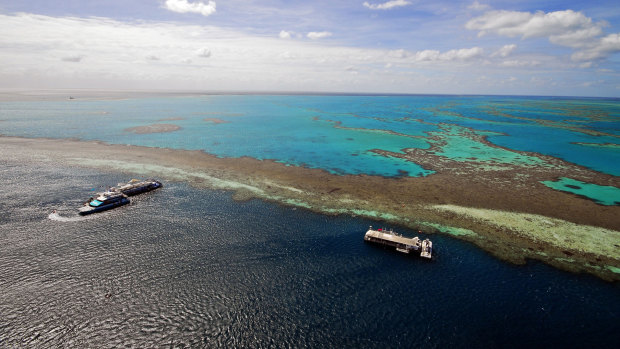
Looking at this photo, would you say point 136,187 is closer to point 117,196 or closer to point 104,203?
point 117,196

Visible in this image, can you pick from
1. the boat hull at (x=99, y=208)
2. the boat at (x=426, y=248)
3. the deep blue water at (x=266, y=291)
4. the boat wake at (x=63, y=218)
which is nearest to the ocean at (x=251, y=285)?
the deep blue water at (x=266, y=291)

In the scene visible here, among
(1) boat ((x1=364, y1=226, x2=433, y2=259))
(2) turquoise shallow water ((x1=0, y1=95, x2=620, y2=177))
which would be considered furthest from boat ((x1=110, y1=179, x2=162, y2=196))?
(1) boat ((x1=364, y1=226, x2=433, y2=259))

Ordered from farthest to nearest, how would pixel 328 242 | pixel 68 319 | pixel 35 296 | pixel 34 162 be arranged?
1. pixel 34 162
2. pixel 328 242
3. pixel 35 296
4. pixel 68 319

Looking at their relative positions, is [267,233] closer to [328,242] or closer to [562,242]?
[328,242]

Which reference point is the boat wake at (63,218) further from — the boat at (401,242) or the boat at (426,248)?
the boat at (426,248)

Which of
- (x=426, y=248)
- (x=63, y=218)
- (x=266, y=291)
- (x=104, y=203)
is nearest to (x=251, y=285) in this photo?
(x=266, y=291)

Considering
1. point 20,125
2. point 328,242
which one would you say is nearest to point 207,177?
point 328,242
